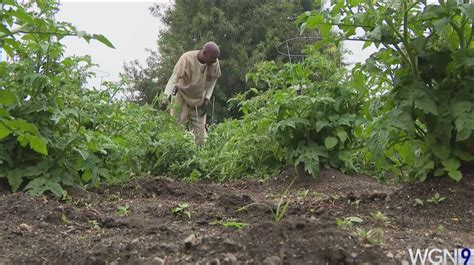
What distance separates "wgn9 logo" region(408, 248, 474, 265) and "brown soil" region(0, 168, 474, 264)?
46mm

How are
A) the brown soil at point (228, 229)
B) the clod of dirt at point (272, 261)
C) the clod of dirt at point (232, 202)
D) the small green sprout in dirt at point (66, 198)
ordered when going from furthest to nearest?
the small green sprout in dirt at point (66, 198)
the clod of dirt at point (232, 202)
the brown soil at point (228, 229)
the clod of dirt at point (272, 261)

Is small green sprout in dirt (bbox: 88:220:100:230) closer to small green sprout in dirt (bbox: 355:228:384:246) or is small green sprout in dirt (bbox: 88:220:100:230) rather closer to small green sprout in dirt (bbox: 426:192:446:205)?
small green sprout in dirt (bbox: 355:228:384:246)

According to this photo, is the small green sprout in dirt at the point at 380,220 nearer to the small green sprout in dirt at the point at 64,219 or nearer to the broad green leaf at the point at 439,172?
the broad green leaf at the point at 439,172

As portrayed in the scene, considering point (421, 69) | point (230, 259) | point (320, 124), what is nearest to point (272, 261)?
point (230, 259)

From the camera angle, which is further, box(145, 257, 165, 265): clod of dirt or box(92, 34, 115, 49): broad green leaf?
box(92, 34, 115, 49): broad green leaf

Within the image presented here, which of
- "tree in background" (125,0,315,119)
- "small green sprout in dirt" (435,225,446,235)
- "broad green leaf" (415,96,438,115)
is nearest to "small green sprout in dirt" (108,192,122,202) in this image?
"broad green leaf" (415,96,438,115)

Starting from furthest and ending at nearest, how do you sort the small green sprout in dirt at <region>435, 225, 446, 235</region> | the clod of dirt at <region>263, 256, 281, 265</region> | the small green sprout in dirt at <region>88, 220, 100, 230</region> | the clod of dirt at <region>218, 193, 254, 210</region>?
the clod of dirt at <region>218, 193, 254, 210</region> < the small green sprout in dirt at <region>88, 220, 100, 230</region> < the small green sprout in dirt at <region>435, 225, 446, 235</region> < the clod of dirt at <region>263, 256, 281, 265</region>

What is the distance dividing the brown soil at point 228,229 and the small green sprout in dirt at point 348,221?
3cm

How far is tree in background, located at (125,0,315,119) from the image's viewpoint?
965 inches

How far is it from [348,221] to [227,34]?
932 inches

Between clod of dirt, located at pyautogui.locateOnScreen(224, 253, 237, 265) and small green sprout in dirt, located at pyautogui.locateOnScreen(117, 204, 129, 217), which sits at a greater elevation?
clod of dirt, located at pyautogui.locateOnScreen(224, 253, 237, 265)

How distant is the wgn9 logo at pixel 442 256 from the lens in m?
1.83

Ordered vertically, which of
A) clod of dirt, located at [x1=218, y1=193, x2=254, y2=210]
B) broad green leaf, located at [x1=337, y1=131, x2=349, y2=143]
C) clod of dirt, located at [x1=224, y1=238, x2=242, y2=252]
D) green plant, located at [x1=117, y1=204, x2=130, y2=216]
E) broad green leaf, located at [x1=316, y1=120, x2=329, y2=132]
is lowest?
green plant, located at [x1=117, y1=204, x2=130, y2=216]

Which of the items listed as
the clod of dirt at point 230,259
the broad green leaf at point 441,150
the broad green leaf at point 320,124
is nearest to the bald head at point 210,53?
the broad green leaf at point 320,124
